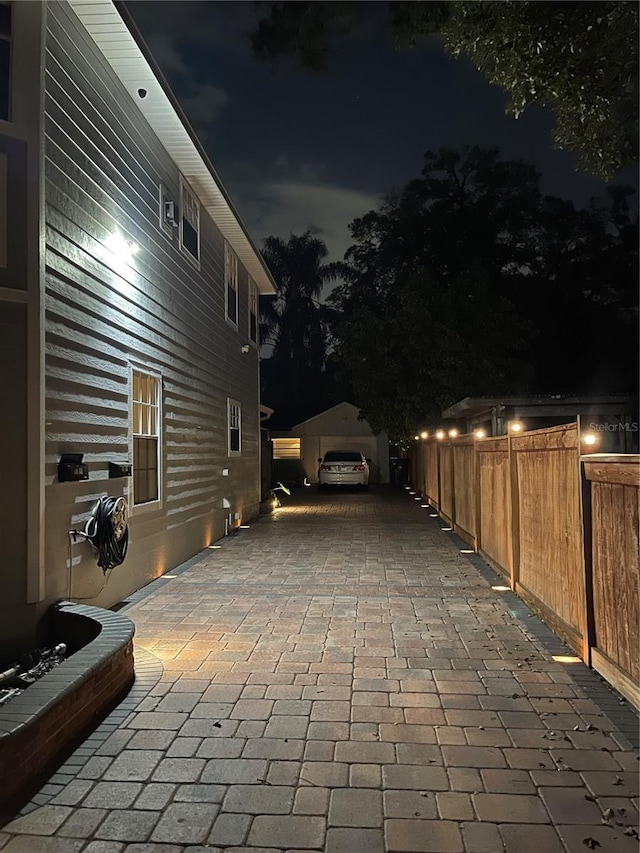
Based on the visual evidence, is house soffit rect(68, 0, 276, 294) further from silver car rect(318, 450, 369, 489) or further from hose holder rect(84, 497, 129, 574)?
silver car rect(318, 450, 369, 489)

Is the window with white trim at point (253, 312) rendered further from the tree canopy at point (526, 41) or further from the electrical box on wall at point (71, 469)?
the electrical box on wall at point (71, 469)

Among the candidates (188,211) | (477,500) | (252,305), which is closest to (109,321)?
(188,211)

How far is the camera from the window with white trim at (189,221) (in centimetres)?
870

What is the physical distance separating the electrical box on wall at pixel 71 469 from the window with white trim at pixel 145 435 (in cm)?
168

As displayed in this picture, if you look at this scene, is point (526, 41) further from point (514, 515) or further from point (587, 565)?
point (514, 515)

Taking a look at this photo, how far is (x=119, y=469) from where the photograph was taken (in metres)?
5.96

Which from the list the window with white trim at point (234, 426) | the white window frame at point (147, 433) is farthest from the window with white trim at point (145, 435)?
the window with white trim at point (234, 426)

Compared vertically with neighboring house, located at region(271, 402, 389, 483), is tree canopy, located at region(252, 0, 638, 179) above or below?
above

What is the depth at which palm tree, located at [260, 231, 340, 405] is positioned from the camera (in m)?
42.3

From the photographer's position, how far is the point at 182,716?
3.56m

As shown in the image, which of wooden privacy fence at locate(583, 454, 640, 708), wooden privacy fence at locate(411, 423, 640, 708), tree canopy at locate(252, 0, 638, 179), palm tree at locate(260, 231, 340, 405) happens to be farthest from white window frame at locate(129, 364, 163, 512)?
palm tree at locate(260, 231, 340, 405)

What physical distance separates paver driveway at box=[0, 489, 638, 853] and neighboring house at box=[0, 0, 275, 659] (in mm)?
1185

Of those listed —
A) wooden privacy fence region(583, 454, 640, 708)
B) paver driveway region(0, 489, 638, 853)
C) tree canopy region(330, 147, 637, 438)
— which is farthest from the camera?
tree canopy region(330, 147, 637, 438)

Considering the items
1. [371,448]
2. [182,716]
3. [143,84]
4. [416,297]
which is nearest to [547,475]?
[182,716]
